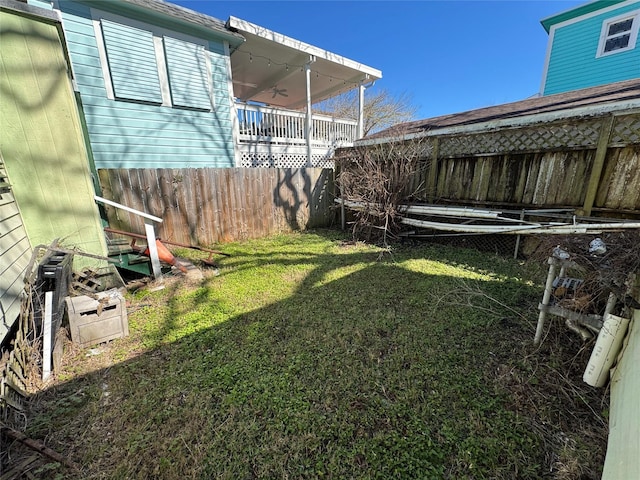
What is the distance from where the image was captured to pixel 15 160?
8.13 feet

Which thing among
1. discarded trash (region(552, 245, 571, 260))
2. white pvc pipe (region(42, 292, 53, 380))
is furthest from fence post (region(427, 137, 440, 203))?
white pvc pipe (region(42, 292, 53, 380))

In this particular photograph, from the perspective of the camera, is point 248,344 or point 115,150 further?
point 115,150

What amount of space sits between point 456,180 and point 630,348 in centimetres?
416

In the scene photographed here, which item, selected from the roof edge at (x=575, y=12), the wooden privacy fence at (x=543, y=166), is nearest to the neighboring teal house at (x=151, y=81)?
the wooden privacy fence at (x=543, y=166)

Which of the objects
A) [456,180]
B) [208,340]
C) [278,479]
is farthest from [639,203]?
[208,340]

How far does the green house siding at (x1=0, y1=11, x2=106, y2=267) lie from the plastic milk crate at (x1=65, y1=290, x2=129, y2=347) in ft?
3.25

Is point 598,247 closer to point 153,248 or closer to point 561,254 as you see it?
point 561,254

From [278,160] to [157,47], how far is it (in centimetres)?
352

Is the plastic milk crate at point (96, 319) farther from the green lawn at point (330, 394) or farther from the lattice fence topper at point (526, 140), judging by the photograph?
the lattice fence topper at point (526, 140)

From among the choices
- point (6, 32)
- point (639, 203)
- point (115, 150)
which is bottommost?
point (639, 203)

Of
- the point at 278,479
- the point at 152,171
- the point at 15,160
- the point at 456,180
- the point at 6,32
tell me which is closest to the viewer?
the point at 278,479

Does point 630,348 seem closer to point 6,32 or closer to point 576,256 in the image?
point 576,256

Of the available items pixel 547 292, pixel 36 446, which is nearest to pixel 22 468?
pixel 36 446

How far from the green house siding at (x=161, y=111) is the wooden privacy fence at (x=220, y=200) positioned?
1.32 meters
